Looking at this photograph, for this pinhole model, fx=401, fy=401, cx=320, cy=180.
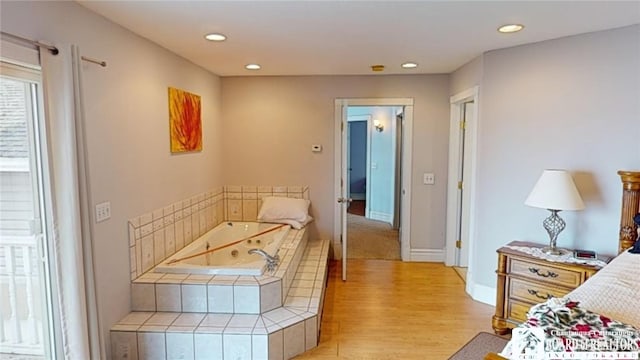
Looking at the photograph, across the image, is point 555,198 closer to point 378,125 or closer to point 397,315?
point 397,315

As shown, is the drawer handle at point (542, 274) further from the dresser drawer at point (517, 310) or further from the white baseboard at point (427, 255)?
the white baseboard at point (427, 255)

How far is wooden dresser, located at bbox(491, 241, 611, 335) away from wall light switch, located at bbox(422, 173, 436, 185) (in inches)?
67.8

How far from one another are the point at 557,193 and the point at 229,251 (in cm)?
303

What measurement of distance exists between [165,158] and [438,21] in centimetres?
244

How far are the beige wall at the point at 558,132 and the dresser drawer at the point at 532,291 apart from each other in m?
0.53

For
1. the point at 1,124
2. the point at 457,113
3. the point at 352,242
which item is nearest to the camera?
the point at 1,124

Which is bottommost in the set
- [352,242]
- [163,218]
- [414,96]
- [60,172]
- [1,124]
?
[352,242]

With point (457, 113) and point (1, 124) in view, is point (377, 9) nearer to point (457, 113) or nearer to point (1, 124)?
point (1, 124)

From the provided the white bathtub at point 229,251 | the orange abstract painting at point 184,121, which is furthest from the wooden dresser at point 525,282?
the orange abstract painting at point 184,121

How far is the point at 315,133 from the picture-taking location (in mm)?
4953

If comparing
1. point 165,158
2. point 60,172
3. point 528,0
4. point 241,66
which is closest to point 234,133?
point 241,66

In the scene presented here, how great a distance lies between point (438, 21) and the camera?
2.63m

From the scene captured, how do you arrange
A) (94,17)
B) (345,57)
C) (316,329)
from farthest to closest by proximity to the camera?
(345,57) → (316,329) → (94,17)

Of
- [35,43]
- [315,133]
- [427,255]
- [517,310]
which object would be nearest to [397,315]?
[517,310]
